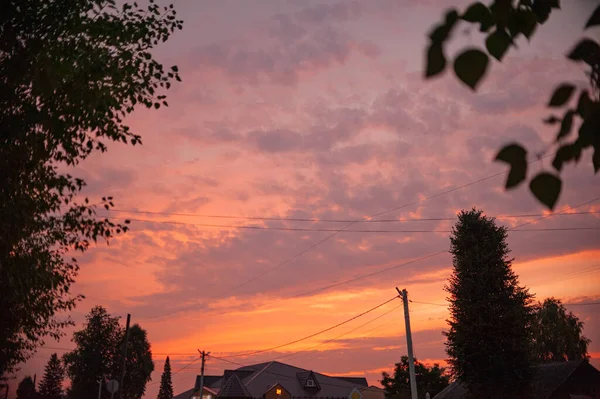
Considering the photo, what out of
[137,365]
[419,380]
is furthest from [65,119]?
[137,365]

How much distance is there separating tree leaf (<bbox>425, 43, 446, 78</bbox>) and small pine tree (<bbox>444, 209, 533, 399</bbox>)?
40863mm

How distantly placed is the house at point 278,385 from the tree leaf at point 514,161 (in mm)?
84956

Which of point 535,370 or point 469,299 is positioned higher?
point 469,299

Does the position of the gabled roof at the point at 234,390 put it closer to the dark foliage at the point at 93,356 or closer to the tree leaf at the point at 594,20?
the dark foliage at the point at 93,356

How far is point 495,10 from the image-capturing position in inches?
84.2

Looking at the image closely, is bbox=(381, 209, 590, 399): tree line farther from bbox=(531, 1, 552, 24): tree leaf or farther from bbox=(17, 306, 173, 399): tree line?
bbox=(17, 306, 173, 399): tree line

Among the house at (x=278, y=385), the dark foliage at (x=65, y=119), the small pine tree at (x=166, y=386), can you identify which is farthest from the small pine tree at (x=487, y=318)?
the small pine tree at (x=166, y=386)

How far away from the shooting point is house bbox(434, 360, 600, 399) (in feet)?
140

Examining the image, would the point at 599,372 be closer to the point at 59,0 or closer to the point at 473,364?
the point at 473,364

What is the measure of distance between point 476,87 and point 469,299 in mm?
41325

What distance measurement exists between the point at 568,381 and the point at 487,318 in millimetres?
10270

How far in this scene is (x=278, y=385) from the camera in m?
82.9

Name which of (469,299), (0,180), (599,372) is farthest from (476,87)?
(599,372)

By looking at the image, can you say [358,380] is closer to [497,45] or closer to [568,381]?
[568,381]
